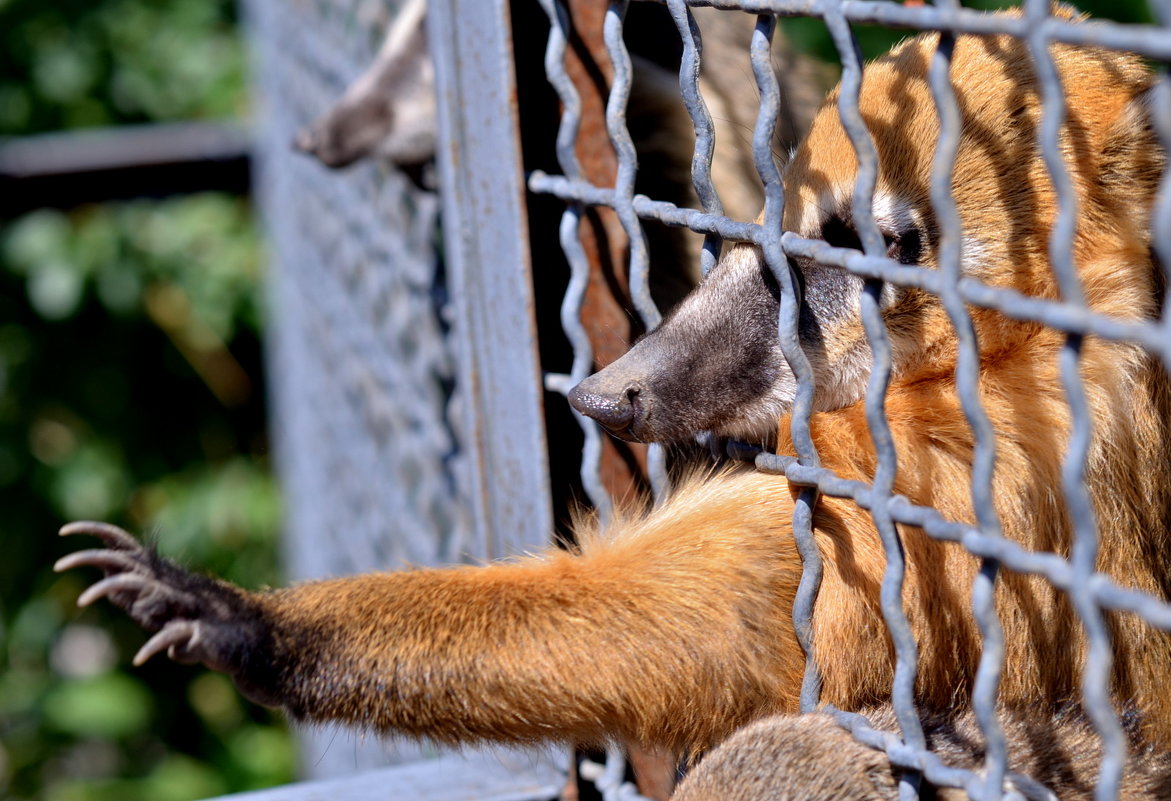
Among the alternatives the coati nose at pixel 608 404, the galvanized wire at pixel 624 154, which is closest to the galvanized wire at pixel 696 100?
the galvanized wire at pixel 624 154

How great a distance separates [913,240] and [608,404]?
0.43m

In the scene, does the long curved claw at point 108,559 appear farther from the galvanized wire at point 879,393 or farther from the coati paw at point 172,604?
the galvanized wire at point 879,393

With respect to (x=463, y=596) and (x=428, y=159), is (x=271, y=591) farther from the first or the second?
(x=428, y=159)

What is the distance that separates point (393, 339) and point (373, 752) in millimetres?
1126

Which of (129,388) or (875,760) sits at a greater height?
(129,388)

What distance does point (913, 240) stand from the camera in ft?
4.92

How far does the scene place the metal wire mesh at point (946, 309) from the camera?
2.61 feet

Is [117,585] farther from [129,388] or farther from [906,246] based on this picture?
[129,388]

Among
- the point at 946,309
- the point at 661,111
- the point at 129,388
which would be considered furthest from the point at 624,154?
the point at 129,388

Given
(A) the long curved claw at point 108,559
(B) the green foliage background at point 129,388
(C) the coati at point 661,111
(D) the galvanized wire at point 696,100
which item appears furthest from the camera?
(B) the green foliage background at point 129,388

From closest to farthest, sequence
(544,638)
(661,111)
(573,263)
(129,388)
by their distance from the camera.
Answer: (544,638)
(573,263)
(661,111)
(129,388)

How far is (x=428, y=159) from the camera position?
9.52ft

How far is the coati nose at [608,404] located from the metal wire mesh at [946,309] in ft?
0.40

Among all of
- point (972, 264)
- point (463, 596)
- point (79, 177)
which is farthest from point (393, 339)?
point (972, 264)
